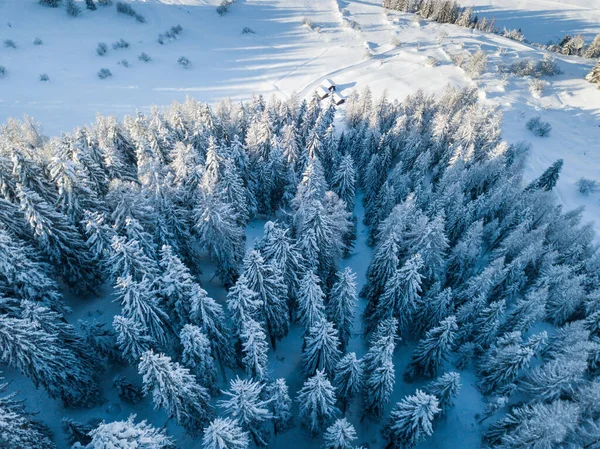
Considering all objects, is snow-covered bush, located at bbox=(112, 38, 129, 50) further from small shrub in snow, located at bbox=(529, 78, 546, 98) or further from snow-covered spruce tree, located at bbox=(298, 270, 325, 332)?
small shrub in snow, located at bbox=(529, 78, 546, 98)

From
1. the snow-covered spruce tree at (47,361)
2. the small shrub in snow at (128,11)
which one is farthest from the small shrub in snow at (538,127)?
the small shrub in snow at (128,11)

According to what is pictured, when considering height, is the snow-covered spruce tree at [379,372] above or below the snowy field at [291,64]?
below

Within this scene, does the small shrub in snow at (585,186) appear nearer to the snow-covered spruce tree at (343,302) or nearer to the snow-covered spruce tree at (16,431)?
the snow-covered spruce tree at (343,302)

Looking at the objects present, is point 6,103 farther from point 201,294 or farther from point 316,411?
point 316,411

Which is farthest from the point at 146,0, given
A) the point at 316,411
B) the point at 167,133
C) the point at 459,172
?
the point at 316,411

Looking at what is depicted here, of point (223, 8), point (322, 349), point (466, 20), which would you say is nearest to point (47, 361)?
point (322, 349)
